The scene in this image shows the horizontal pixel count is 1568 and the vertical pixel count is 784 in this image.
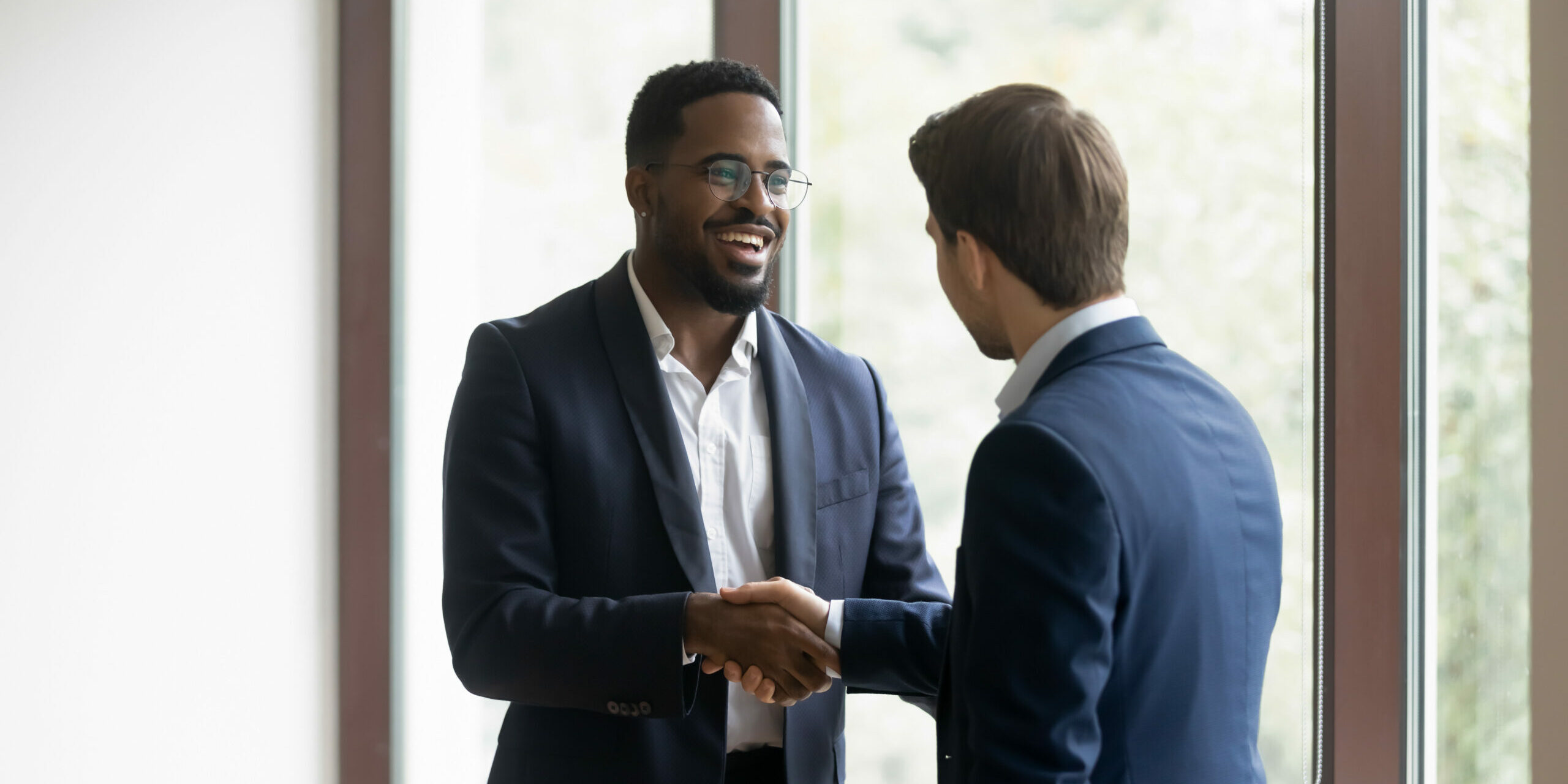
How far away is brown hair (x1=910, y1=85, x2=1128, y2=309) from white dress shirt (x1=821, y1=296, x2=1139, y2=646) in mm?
19

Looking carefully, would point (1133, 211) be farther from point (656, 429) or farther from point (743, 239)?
point (656, 429)

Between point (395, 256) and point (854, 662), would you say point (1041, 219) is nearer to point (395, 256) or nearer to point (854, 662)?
point (854, 662)

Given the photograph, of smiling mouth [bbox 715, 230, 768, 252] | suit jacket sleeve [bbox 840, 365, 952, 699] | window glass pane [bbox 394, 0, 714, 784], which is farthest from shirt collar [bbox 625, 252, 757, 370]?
window glass pane [bbox 394, 0, 714, 784]

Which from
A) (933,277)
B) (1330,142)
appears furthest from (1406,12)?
(933,277)

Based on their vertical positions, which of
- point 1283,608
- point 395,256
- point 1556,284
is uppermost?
point 395,256

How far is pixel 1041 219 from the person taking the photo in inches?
43.8

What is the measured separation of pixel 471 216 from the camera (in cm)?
281

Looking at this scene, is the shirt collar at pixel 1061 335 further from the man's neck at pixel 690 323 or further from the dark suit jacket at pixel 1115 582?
the man's neck at pixel 690 323


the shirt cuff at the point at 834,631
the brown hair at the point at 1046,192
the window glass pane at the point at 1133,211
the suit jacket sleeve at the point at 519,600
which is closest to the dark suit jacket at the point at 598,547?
the suit jacket sleeve at the point at 519,600

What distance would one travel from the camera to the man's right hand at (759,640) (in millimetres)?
1473

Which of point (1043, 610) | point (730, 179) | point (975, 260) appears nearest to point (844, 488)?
point (730, 179)

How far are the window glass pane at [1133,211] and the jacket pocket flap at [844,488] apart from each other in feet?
2.39

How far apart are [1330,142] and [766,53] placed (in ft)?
3.67

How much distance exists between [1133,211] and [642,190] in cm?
102
